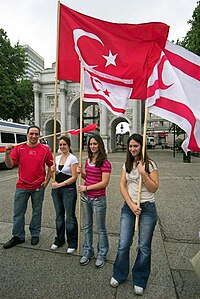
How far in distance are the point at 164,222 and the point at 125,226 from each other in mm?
2754

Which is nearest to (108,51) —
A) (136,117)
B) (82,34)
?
(82,34)

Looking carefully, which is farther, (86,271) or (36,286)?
(86,271)

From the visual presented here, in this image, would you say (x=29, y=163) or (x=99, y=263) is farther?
(x=29, y=163)

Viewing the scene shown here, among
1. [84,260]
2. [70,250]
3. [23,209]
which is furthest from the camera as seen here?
[23,209]

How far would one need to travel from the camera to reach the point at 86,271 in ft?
10.9

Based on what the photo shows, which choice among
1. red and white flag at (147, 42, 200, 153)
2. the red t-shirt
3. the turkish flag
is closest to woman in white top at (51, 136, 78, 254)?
the red t-shirt

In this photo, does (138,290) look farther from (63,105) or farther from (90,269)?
(63,105)

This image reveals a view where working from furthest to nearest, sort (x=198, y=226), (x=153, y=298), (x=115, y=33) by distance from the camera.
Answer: (x=198, y=226) → (x=115, y=33) → (x=153, y=298)

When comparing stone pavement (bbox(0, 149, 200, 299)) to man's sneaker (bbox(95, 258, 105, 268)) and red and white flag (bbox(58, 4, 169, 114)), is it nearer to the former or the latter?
man's sneaker (bbox(95, 258, 105, 268))

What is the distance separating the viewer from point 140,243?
289 cm

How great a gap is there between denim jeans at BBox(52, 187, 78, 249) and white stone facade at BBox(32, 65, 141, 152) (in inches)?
1242

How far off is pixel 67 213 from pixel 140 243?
1431 mm

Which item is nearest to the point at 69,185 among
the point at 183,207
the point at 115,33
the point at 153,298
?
the point at 153,298

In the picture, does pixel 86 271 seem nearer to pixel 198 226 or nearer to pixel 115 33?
pixel 198 226
